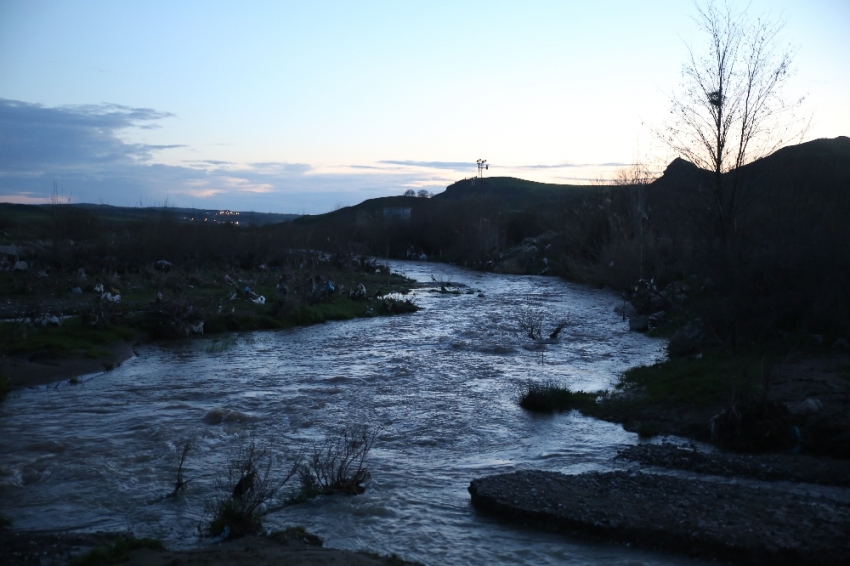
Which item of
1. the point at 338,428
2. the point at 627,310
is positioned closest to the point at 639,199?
the point at 627,310

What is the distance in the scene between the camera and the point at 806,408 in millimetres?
9719

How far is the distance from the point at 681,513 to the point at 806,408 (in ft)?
12.9

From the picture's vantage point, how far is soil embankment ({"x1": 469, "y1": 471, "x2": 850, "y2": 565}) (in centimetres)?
625

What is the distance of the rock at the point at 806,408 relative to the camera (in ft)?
31.6

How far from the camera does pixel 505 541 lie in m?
6.83

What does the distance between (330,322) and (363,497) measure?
49.6 ft

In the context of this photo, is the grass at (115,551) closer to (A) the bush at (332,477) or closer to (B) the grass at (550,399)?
(A) the bush at (332,477)

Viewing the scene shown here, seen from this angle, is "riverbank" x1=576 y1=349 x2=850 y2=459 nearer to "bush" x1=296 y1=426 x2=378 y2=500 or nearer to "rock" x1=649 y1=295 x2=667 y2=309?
"bush" x1=296 y1=426 x2=378 y2=500

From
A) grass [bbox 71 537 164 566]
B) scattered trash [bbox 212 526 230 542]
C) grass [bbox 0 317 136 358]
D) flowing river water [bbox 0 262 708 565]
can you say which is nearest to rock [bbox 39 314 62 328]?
grass [bbox 0 317 136 358]

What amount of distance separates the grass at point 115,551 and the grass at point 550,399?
22.9 feet

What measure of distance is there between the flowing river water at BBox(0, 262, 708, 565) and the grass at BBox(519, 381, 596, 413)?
11.4 inches

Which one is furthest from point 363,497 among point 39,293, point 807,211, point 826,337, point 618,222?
point 618,222

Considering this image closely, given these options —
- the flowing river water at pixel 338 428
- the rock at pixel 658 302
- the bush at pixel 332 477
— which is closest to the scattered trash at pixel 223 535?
the flowing river water at pixel 338 428

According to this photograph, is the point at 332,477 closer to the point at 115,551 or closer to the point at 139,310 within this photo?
the point at 115,551
